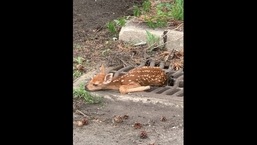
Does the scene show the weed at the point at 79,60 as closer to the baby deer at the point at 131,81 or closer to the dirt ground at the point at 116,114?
the dirt ground at the point at 116,114

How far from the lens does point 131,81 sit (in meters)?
5.28

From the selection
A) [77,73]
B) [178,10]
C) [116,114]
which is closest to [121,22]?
[178,10]

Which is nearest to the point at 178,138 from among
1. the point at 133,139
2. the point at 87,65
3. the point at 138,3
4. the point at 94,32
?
the point at 133,139

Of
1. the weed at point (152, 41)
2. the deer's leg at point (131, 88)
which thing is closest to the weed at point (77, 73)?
the deer's leg at point (131, 88)

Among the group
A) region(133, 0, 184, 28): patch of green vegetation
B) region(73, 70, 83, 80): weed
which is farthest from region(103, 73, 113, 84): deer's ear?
region(133, 0, 184, 28): patch of green vegetation

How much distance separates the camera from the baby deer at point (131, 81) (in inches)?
205

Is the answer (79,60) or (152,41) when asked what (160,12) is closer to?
(152,41)

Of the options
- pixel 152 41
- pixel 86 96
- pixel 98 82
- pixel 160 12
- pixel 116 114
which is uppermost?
pixel 160 12

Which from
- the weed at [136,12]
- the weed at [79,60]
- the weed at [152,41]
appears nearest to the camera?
the weed at [79,60]

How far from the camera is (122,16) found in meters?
7.27

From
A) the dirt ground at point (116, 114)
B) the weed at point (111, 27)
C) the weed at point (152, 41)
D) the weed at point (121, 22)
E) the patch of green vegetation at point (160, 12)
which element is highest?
the patch of green vegetation at point (160, 12)

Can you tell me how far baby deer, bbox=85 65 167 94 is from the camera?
5203 millimetres
